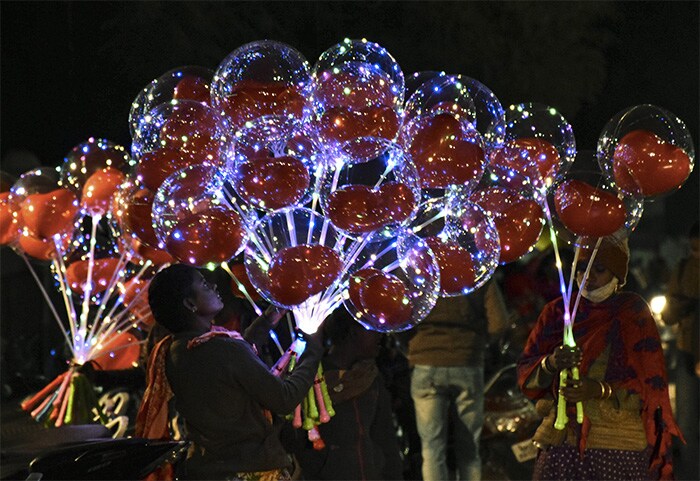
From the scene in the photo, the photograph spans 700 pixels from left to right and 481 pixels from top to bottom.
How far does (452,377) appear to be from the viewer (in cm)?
800

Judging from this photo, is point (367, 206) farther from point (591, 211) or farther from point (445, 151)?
point (591, 211)

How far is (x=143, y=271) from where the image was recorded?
754cm

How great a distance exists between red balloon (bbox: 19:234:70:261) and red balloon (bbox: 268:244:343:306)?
9.13 feet

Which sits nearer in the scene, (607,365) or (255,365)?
(255,365)

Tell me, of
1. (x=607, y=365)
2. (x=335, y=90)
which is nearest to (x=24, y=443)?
(x=335, y=90)

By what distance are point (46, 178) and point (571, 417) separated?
3806 millimetres

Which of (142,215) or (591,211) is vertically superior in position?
(142,215)

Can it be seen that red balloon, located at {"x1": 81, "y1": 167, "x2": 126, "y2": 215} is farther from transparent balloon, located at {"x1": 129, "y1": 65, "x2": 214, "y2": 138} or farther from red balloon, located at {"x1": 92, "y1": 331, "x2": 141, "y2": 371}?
transparent balloon, located at {"x1": 129, "y1": 65, "x2": 214, "y2": 138}

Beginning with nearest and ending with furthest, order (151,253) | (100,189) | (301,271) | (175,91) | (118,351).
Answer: (301,271) → (175,91) → (151,253) → (100,189) → (118,351)

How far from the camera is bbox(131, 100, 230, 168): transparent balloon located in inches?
209

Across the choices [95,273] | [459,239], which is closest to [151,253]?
[95,273]

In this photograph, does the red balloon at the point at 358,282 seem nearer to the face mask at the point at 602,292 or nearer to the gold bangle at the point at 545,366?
the gold bangle at the point at 545,366

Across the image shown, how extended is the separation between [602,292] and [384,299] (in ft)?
4.68

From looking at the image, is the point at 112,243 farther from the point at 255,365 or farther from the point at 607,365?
the point at 607,365
